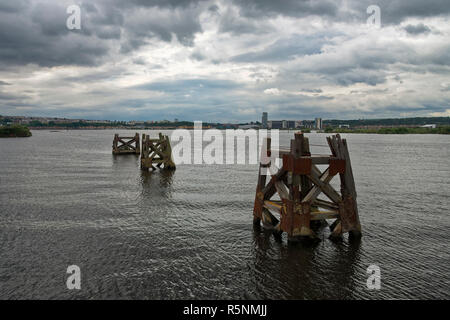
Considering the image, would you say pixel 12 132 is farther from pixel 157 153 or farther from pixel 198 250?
pixel 198 250

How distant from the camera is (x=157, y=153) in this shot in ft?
107

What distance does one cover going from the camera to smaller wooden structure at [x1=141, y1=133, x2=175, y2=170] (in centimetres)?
3178

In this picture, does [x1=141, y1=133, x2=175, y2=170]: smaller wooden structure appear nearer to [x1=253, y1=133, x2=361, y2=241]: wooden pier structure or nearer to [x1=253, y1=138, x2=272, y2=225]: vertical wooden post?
[x1=253, y1=138, x2=272, y2=225]: vertical wooden post

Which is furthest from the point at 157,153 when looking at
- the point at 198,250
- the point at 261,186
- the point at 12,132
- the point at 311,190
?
the point at 12,132

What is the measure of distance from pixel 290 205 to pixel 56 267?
7612mm

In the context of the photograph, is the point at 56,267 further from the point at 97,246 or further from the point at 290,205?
the point at 290,205

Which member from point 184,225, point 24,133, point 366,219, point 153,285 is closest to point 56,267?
point 153,285

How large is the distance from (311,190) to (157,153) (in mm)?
23338

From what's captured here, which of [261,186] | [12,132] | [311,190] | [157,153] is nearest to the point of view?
[311,190]

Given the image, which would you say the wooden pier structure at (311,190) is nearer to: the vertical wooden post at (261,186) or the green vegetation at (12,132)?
the vertical wooden post at (261,186)

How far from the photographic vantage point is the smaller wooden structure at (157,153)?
31.8 meters

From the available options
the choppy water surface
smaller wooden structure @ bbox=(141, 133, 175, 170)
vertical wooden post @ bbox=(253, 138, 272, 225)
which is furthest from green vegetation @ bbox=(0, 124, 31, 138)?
vertical wooden post @ bbox=(253, 138, 272, 225)

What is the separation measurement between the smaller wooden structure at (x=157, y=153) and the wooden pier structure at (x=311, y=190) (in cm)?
2085
